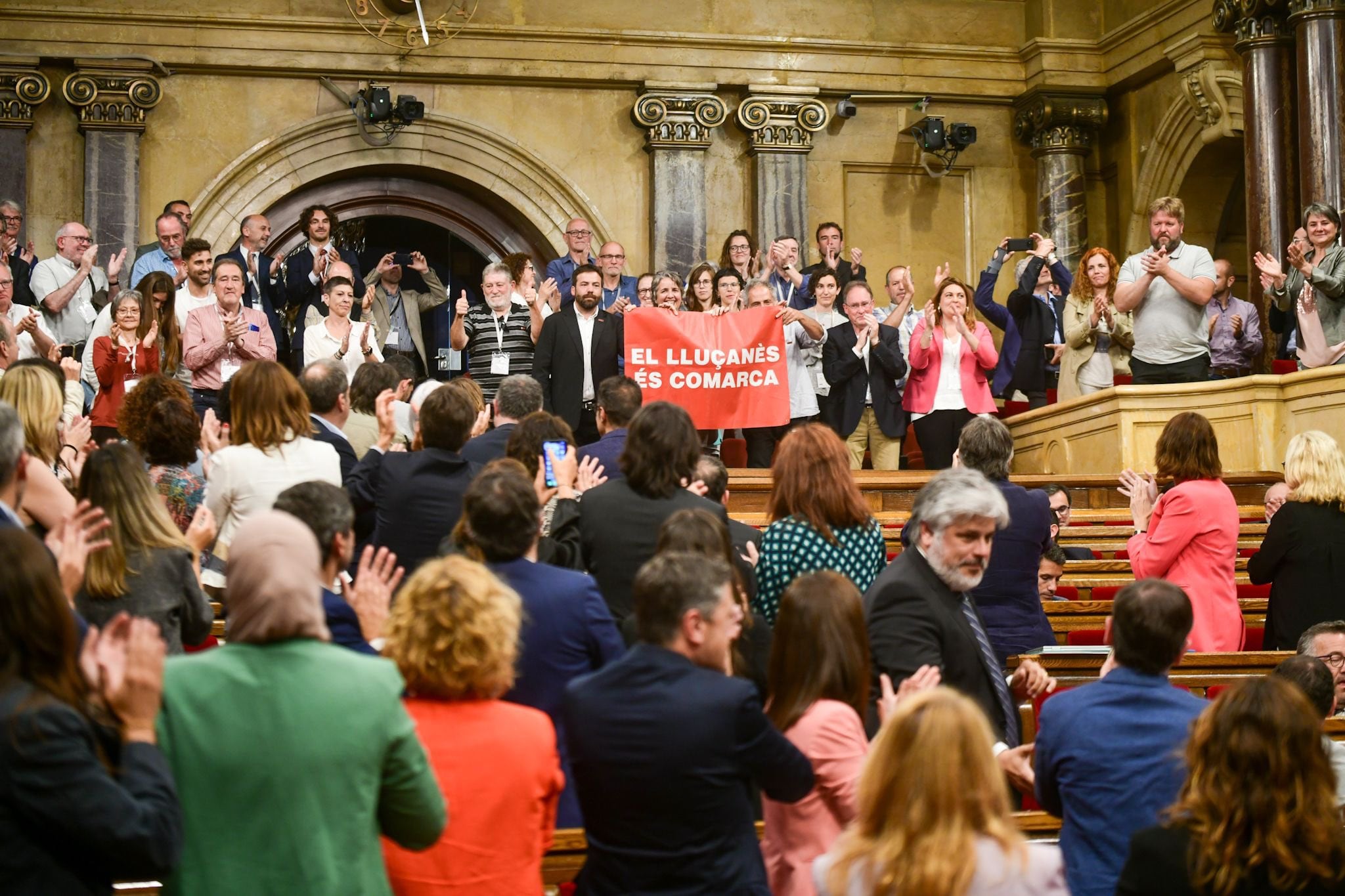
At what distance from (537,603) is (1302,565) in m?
3.62

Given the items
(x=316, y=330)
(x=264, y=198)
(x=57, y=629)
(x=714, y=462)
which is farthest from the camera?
(x=264, y=198)

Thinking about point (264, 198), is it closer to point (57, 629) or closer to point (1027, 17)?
point (1027, 17)

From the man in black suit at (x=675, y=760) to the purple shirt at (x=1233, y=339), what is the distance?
28.7ft

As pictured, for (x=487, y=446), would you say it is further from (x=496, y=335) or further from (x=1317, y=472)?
(x=496, y=335)

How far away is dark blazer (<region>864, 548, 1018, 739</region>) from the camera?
4043mm

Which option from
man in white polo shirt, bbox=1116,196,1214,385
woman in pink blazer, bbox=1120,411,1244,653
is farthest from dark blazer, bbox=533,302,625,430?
woman in pink blazer, bbox=1120,411,1244,653

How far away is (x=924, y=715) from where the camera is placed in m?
2.73

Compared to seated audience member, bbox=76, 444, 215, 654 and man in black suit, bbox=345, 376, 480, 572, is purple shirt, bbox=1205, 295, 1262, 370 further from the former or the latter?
seated audience member, bbox=76, 444, 215, 654

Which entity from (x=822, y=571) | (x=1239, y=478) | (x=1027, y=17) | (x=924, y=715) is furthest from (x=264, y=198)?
(x=924, y=715)

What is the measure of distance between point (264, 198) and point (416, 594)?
1111 centimetres

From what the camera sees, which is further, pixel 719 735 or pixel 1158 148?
pixel 1158 148

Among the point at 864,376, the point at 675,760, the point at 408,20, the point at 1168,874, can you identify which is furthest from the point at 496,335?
the point at 1168,874

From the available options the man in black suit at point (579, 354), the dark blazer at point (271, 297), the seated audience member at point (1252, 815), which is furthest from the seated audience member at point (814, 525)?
the dark blazer at point (271, 297)

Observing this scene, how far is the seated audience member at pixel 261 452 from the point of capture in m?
5.22
